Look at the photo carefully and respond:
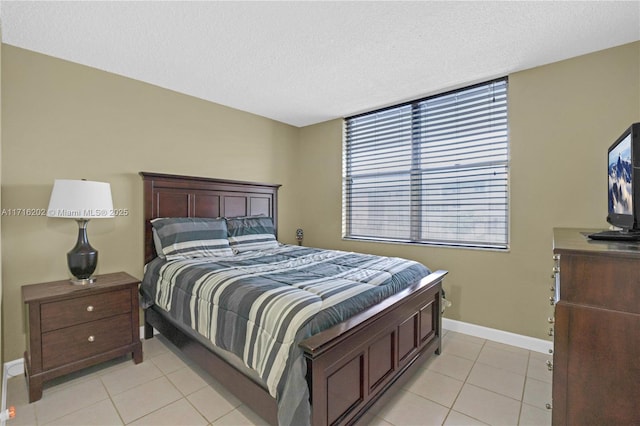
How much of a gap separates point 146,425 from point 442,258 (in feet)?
8.99

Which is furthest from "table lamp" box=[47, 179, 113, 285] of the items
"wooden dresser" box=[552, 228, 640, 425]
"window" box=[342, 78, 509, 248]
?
"wooden dresser" box=[552, 228, 640, 425]

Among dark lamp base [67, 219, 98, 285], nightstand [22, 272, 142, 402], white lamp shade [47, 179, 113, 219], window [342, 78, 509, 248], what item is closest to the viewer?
nightstand [22, 272, 142, 402]

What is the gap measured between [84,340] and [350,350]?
1931mm

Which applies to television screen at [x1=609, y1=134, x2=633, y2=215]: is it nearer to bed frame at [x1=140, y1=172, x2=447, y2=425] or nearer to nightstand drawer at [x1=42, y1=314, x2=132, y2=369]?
bed frame at [x1=140, y1=172, x2=447, y2=425]

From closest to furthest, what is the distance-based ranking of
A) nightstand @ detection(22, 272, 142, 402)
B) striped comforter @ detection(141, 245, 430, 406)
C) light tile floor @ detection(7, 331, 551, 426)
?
striped comforter @ detection(141, 245, 430, 406) → light tile floor @ detection(7, 331, 551, 426) → nightstand @ detection(22, 272, 142, 402)

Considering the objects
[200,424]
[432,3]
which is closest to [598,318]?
[432,3]

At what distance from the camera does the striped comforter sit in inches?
56.7

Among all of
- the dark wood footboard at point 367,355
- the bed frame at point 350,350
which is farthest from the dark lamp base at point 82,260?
the dark wood footboard at point 367,355

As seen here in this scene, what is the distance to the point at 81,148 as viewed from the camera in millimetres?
2508

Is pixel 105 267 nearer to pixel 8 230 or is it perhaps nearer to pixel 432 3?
pixel 8 230

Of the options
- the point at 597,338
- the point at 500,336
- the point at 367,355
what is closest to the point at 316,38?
the point at 367,355

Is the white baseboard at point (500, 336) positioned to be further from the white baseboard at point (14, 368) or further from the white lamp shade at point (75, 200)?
the white baseboard at point (14, 368)

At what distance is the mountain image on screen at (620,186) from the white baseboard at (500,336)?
1.42 metres

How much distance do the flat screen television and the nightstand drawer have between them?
Answer: 9.93ft
